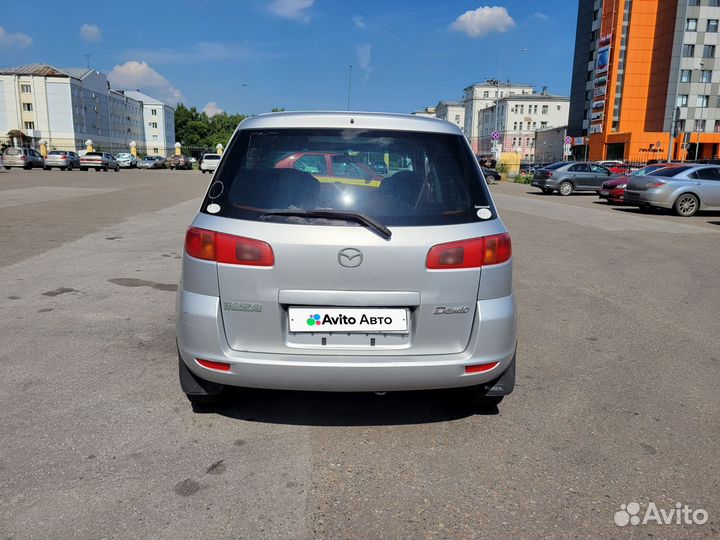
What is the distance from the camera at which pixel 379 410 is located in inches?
134

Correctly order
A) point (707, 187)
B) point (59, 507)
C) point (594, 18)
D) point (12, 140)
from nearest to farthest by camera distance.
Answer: point (59, 507)
point (707, 187)
point (12, 140)
point (594, 18)

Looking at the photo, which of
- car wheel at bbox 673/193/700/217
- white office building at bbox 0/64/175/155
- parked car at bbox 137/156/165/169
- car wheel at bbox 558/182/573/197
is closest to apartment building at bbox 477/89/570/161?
parked car at bbox 137/156/165/169

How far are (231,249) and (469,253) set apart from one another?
1.14 meters

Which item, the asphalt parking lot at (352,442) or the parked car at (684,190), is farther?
the parked car at (684,190)

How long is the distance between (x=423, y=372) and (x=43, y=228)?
1012 centimetres

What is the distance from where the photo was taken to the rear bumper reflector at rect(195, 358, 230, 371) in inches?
111

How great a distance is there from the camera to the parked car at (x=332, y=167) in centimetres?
295

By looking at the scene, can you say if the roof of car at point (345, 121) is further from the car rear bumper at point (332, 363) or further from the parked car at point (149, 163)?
the parked car at point (149, 163)

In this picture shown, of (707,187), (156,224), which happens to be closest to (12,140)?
(156,224)

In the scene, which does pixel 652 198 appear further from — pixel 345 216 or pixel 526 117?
pixel 526 117

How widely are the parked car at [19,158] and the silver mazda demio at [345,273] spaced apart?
4648cm

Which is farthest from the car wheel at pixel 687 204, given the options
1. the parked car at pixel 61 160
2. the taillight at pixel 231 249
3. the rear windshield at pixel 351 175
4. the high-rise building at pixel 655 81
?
the high-rise building at pixel 655 81

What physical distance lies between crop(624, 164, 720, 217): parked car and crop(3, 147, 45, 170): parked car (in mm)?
41808

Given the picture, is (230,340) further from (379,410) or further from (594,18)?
(594,18)
